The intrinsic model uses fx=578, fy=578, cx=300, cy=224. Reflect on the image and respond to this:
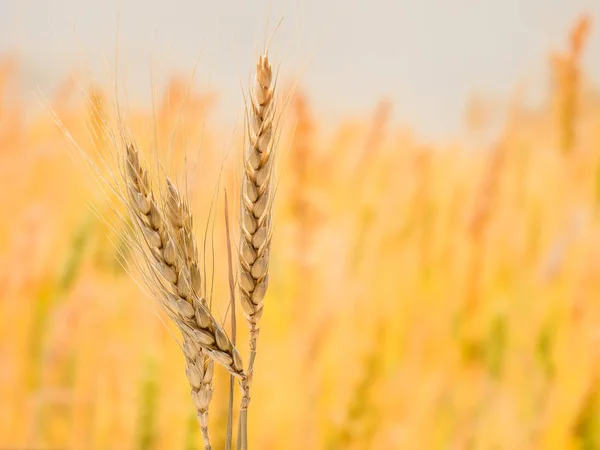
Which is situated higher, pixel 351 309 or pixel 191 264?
pixel 191 264

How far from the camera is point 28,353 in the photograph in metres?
0.82

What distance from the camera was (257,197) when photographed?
359 mm

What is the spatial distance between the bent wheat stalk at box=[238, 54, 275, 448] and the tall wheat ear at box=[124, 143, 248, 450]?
0.08ft

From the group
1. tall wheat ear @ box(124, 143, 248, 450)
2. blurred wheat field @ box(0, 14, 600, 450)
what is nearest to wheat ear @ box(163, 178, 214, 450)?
tall wheat ear @ box(124, 143, 248, 450)

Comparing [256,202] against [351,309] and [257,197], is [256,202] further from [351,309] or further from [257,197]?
[351,309]

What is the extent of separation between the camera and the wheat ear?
0.36m

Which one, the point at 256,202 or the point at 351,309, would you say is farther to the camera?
the point at 351,309

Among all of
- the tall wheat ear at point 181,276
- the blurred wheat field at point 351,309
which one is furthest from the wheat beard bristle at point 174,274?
the blurred wheat field at point 351,309

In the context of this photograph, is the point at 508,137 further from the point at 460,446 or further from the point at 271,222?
the point at 271,222

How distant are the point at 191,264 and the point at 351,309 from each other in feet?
1.78

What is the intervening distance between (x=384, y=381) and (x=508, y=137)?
0.43 meters

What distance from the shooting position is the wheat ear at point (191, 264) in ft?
1.18

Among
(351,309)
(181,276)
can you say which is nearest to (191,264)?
(181,276)

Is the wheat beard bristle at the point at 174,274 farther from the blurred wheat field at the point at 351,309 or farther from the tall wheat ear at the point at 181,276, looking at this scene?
the blurred wheat field at the point at 351,309
